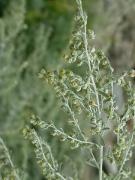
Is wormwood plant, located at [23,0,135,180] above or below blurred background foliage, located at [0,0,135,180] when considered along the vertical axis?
below

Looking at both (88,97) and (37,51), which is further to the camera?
(37,51)

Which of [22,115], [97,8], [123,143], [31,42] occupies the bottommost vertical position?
[123,143]

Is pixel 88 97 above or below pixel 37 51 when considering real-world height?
below

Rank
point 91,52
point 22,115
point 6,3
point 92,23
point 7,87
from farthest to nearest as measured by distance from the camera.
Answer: point 92,23
point 6,3
point 22,115
point 7,87
point 91,52

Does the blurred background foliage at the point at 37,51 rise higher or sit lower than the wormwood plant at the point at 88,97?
higher

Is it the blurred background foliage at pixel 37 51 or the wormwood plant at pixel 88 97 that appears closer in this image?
the wormwood plant at pixel 88 97

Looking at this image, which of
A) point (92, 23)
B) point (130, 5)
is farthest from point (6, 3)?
point (130, 5)

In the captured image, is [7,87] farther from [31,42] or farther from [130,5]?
[130,5]

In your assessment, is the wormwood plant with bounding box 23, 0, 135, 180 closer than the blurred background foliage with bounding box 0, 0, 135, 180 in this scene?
Yes
